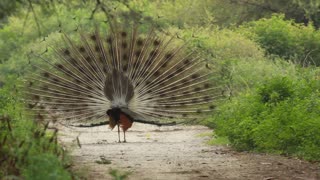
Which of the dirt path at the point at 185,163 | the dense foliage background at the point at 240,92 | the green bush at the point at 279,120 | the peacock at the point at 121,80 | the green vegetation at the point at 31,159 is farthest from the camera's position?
the peacock at the point at 121,80

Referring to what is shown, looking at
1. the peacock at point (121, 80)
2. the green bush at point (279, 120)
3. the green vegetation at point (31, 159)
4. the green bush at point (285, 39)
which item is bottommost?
the green vegetation at point (31, 159)

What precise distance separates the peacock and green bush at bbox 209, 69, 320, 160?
137 centimetres

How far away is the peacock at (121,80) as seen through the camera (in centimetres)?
1898

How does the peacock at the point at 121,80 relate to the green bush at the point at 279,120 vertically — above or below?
above

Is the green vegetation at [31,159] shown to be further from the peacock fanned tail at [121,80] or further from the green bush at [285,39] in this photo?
the green bush at [285,39]

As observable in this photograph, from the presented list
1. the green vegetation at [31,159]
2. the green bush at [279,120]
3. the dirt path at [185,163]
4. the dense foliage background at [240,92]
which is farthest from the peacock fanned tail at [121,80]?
the green vegetation at [31,159]

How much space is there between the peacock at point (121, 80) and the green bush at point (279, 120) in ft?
4.50

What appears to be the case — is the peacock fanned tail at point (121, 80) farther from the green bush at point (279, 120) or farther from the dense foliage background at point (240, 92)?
the green bush at point (279, 120)

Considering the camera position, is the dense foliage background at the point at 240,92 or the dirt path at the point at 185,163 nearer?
A: the dense foliage background at the point at 240,92

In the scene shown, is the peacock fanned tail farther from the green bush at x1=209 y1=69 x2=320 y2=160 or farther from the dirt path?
the dirt path

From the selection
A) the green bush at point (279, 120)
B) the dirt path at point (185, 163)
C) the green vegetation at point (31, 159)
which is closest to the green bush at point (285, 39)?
the green bush at point (279, 120)

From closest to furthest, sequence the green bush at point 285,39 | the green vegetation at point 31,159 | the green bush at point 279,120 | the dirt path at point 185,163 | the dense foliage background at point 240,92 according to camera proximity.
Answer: the green vegetation at point 31,159
the dense foliage background at point 240,92
the dirt path at point 185,163
the green bush at point 279,120
the green bush at point 285,39

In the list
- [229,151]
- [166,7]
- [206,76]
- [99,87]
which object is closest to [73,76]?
[99,87]

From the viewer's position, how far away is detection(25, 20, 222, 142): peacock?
18984mm
